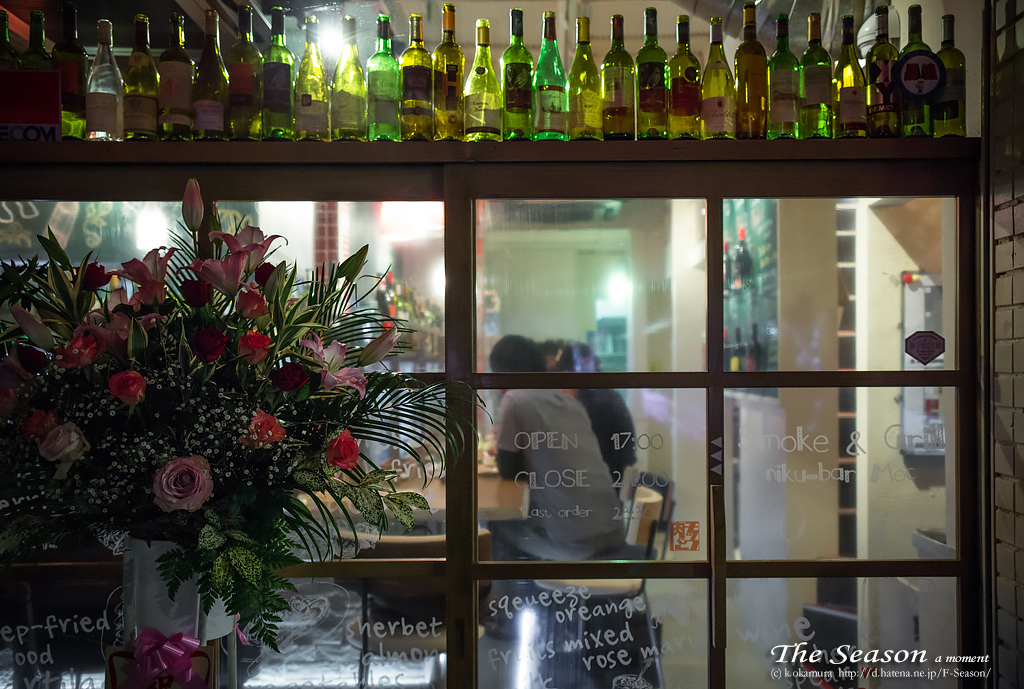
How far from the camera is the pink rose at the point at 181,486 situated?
100 centimetres

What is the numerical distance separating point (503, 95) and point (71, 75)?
1018 millimetres

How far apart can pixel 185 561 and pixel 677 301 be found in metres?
1.16

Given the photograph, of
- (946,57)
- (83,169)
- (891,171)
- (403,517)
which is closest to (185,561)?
(403,517)

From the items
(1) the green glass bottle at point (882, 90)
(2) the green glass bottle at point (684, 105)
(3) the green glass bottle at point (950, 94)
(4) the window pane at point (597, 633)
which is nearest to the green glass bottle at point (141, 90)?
(2) the green glass bottle at point (684, 105)

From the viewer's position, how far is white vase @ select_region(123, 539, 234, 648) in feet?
3.64

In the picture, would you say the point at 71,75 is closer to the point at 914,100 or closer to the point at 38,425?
the point at 38,425

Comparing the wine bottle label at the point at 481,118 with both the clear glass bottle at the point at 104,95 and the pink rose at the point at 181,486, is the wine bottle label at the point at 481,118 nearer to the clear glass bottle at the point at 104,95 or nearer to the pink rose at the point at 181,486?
the clear glass bottle at the point at 104,95

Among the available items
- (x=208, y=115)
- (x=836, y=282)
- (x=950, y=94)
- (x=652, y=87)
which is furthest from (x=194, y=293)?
(x=950, y=94)

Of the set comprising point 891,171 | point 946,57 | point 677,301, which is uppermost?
point 946,57

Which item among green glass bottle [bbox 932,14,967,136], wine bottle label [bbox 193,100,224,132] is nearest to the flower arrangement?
wine bottle label [bbox 193,100,224,132]

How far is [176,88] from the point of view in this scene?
59.2 inches

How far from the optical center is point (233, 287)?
3.64ft

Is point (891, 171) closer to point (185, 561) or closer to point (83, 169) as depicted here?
point (185, 561)

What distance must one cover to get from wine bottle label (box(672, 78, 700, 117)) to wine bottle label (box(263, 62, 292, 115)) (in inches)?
36.1
